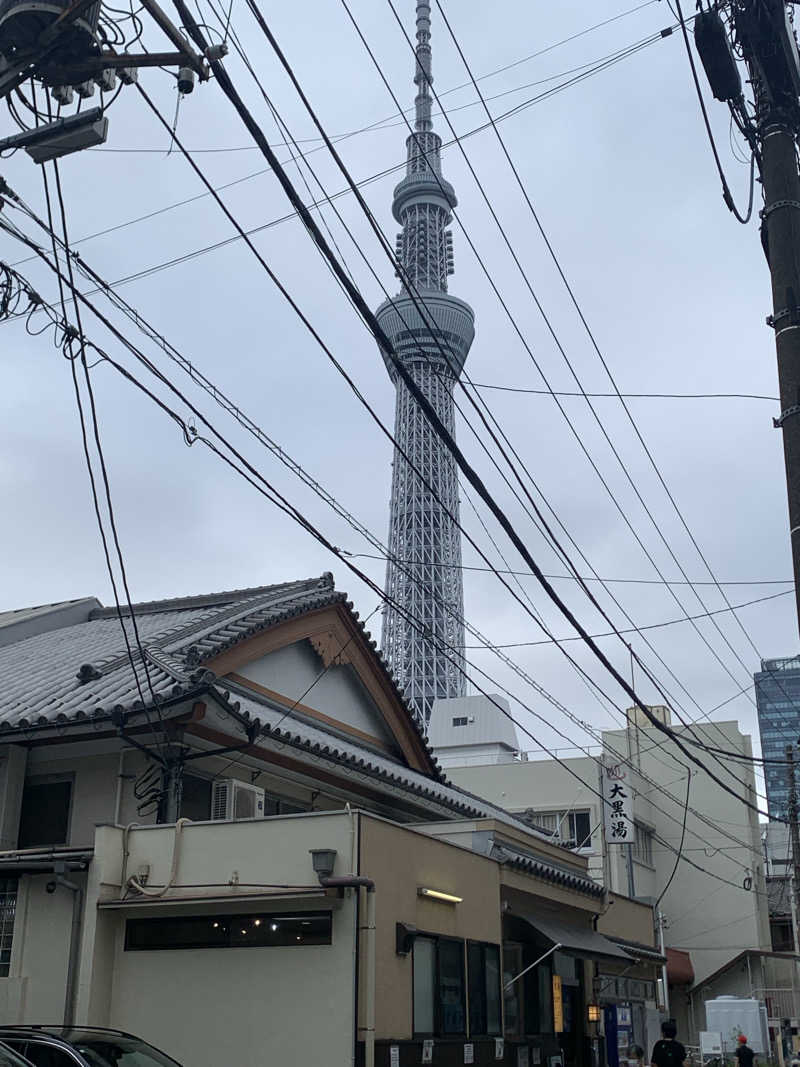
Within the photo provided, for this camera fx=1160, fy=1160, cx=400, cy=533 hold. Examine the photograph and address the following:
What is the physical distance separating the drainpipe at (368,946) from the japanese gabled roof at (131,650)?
115 inches

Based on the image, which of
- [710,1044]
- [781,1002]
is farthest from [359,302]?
[781,1002]

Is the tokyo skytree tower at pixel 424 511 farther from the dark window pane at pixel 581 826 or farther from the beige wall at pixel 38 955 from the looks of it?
the beige wall at pixel 38 955

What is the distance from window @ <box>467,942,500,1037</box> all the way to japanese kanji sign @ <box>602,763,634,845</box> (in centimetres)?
1944

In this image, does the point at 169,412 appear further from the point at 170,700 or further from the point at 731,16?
the point at 731,16

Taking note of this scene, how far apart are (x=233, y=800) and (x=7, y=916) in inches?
129

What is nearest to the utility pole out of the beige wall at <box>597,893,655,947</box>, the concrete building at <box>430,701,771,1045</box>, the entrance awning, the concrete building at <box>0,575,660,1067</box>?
the concrete building at <box>0,575,660,1067</box>

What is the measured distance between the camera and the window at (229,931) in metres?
13.0

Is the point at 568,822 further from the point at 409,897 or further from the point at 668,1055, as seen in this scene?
the point at 409,897

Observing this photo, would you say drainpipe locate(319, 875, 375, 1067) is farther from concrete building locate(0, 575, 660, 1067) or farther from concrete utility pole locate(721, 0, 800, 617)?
concrete utility pole locate(721, 0, 800, 617)

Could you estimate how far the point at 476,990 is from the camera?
607 inches

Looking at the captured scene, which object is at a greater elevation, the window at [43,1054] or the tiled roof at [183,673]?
the tiled roof at [183,673]

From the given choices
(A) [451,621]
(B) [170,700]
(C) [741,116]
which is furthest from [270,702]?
(A) [451,621]

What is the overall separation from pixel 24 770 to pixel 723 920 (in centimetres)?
3552

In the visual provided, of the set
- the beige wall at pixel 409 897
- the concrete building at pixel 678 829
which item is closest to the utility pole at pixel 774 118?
the beige wall at pixel 409 897
